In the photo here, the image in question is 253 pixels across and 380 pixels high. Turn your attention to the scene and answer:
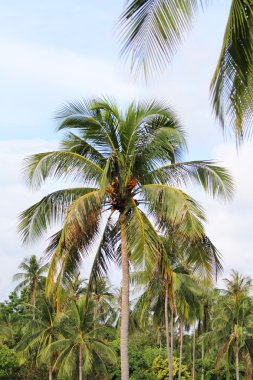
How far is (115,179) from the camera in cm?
1675

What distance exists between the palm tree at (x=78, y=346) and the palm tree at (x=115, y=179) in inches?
1108

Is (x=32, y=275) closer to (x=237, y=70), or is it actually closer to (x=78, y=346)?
(x=78, y=346)

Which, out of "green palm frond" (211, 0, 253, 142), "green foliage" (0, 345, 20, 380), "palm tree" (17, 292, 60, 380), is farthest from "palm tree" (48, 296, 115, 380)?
"green palm frond" (211, 0, 253, 142)

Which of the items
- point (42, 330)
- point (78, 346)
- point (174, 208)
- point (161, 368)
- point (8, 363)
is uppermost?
point (174, 208)

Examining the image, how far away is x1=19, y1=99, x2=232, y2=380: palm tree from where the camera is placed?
16.3 metres

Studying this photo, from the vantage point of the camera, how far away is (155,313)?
44.0 m

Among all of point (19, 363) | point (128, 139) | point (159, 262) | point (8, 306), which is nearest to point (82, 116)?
point (128, 139)

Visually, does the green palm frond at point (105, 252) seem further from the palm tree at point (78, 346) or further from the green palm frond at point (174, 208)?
the palm tree at point (78, 346)

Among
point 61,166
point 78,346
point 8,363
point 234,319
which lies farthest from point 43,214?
point 8,363

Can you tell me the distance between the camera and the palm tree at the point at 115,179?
53.6ft

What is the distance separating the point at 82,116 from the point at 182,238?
381cm

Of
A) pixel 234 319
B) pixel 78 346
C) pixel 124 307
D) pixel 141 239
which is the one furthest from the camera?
pixel 234 319

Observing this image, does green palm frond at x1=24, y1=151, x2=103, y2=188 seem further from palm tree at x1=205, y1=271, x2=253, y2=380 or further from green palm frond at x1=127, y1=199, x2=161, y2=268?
palm tree at x1=205, y1=271, x2=253, y2=380

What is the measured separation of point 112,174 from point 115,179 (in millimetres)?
138
